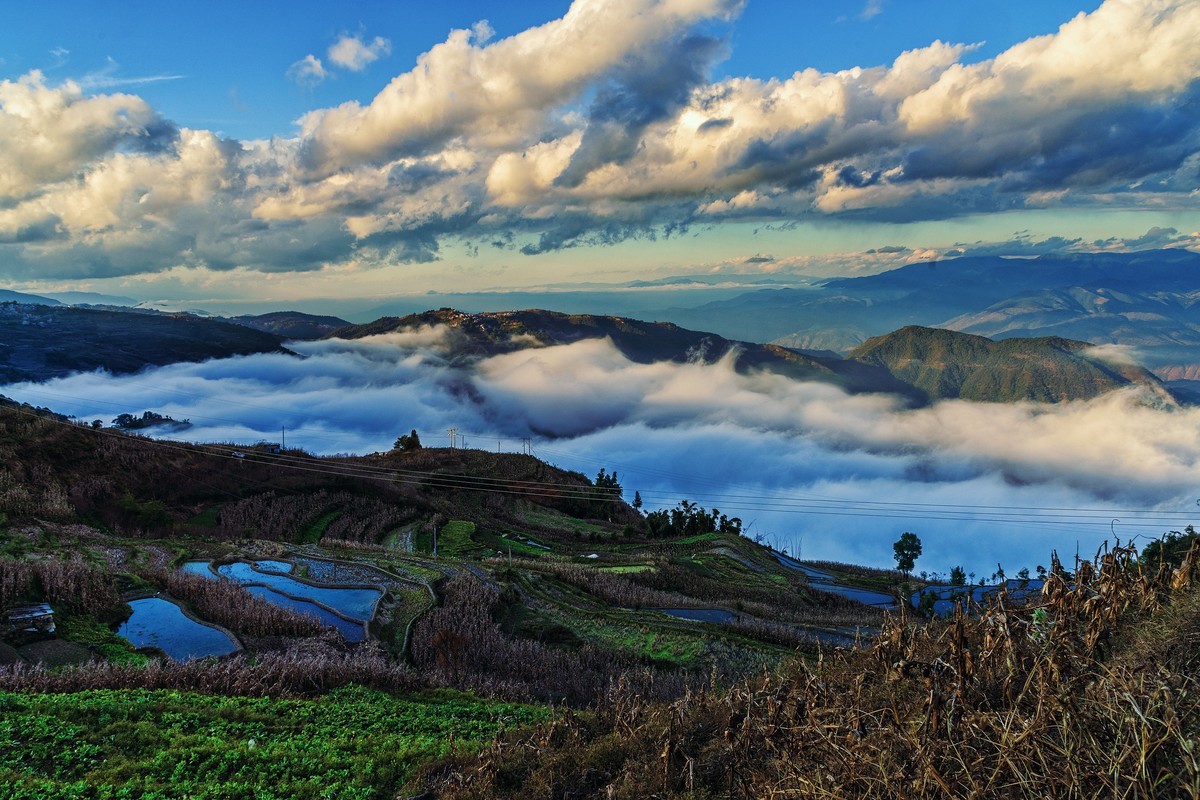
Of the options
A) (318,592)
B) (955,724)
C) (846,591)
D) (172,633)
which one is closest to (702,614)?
(318,592)

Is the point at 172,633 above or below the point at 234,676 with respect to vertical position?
below

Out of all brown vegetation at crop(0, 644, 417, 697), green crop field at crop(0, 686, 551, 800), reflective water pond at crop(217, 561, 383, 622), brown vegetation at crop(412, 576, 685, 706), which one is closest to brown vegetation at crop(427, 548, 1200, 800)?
green crop field at crop(0, 686, 551, 800)

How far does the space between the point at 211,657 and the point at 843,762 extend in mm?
17547

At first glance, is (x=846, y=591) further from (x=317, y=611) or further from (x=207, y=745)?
(x=207, y=745)

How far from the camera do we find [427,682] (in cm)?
1797

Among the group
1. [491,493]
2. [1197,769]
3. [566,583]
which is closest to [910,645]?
[1197,769]

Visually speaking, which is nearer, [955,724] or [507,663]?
[955,724]

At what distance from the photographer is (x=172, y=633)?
65.0 feet

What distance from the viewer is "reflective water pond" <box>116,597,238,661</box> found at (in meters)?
18.8

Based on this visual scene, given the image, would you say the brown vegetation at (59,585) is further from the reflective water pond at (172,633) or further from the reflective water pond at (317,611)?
the reflective water pond at (317,611)

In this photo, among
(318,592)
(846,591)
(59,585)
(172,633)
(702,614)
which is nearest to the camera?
(59,585)

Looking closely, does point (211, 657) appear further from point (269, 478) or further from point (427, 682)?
point (269, 478)

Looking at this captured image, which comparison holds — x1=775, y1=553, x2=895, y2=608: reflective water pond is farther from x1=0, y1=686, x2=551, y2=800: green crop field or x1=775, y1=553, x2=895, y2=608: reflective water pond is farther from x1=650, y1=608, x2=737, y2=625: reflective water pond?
x1=0, y1=686, x2=551, y2=800: green crop field

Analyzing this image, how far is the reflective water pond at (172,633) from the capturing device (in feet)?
61.6
